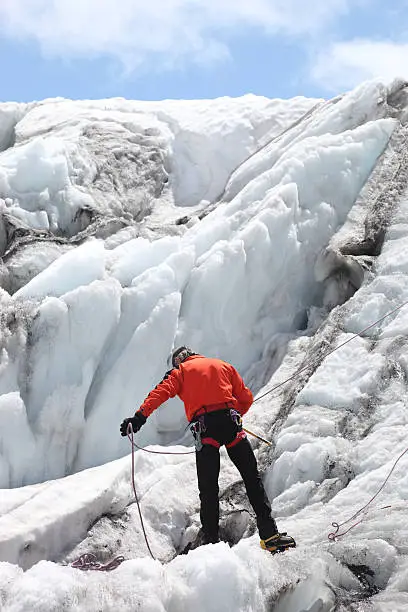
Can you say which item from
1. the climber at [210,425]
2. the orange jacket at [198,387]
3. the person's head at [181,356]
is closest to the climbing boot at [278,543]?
the climber at [210,425]

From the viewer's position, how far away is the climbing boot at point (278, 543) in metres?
5.49

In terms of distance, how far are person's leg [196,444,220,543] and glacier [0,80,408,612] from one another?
414 mm

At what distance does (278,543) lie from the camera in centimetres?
551

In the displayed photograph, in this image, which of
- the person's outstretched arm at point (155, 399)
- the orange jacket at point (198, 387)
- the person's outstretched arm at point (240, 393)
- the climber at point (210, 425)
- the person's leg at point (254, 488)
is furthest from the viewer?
the person's outstretched arm at point (240, 393)

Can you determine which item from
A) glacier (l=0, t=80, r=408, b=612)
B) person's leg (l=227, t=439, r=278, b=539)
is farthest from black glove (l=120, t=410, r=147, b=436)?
glacier (l=0, t=80, r=408, b=612)

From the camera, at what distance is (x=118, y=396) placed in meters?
8.12

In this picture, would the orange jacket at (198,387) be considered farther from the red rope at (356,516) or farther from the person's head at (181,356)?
the red rope at (356,516)

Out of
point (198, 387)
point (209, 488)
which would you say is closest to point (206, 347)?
point (198, 387)

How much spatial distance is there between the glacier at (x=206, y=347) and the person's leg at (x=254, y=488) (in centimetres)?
18

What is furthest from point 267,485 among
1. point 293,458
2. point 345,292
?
point 345,292

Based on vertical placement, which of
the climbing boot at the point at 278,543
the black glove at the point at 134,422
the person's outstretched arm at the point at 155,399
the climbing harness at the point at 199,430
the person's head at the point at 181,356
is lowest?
the climbing boot at the point at 278,543

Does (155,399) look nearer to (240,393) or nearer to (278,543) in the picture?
(240,393)

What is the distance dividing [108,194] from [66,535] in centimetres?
671

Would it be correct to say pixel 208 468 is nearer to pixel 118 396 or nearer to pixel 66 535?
pixel 66 535
